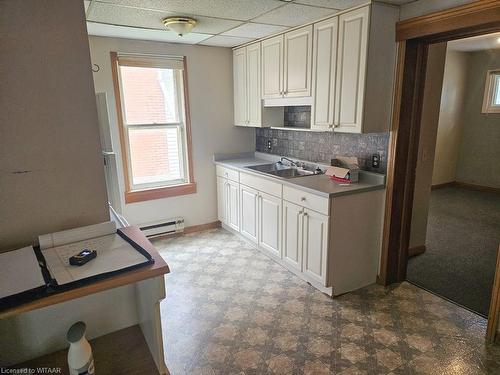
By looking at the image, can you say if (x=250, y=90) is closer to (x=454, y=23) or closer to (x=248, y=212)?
(x=248, y=212)

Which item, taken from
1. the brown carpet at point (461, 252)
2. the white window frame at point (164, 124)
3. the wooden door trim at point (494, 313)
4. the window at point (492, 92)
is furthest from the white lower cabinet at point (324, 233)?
the window at point (492, 92)

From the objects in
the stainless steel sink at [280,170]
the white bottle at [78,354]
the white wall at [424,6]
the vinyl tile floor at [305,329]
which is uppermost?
the white wall at [424,6]

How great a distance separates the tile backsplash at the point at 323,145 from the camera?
2785mm

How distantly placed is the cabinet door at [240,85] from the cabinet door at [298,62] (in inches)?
30.8

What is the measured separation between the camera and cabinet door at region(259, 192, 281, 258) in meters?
3.11

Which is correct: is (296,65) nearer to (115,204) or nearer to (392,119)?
(392,119)

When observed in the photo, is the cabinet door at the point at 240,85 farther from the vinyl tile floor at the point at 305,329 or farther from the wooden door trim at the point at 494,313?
the wooden door trim at the point at 494,313

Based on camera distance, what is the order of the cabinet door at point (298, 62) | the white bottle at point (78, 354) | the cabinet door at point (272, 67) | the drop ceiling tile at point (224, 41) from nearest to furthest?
the white bottle at point (78, 354), the cabinet door at point (298, 62), the cabinet door at point (272, 67), the drop ceiling tile at point (224, 41)

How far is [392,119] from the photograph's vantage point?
258 cm

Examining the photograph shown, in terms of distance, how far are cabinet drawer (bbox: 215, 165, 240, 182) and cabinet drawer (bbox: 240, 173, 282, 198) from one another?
113mm

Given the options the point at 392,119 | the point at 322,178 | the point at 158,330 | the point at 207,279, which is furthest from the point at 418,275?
the point at 158,330

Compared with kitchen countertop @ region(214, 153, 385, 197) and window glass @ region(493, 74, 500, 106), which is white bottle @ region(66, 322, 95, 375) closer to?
kitchen countertop @ region(214, 153, 385, 197)

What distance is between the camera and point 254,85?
12.0ft

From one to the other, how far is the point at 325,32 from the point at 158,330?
98.2 inches
